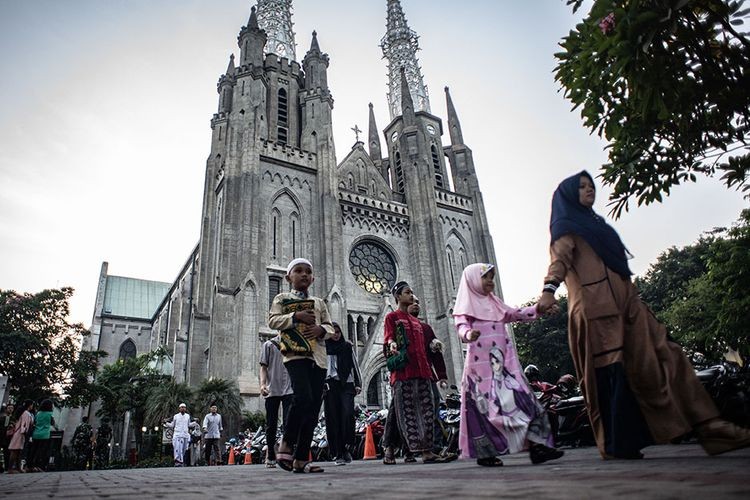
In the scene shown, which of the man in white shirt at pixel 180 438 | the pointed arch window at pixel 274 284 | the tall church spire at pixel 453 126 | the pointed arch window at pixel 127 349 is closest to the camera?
the man in white shirt at pixel 180 438

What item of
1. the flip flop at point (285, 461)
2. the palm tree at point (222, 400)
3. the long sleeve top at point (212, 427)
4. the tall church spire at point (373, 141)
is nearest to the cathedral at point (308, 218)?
the palm tree at point (222, 400)

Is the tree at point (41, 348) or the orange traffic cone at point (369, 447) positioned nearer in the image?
the orange traffic cone at point (369, 447)

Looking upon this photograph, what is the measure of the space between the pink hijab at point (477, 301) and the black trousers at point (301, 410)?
129cm

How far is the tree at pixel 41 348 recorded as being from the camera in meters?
19.7

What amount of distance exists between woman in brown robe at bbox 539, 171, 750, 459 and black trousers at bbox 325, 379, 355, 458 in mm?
3882

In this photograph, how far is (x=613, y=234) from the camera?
3146mm

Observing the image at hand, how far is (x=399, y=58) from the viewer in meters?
36.0

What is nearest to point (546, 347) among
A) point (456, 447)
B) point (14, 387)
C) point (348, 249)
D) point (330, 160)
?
point (348, 249)

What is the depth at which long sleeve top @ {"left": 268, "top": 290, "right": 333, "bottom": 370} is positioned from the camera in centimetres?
356

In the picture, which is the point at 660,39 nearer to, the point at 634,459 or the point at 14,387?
the point at 634,459

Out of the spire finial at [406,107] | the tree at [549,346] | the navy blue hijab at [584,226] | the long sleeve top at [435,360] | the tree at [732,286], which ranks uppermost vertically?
the spire finial at [406,107]

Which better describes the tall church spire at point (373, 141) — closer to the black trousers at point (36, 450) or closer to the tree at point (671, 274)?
the tree at point (671, 274)

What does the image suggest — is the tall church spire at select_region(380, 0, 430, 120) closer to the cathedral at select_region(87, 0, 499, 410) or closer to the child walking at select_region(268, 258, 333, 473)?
the cathedral at select_region(87, 0, 499, 410)

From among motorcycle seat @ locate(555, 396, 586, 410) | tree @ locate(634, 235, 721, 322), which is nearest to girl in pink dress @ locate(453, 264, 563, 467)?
motorcycle seat @ locate(555, 396, 586, 410)
